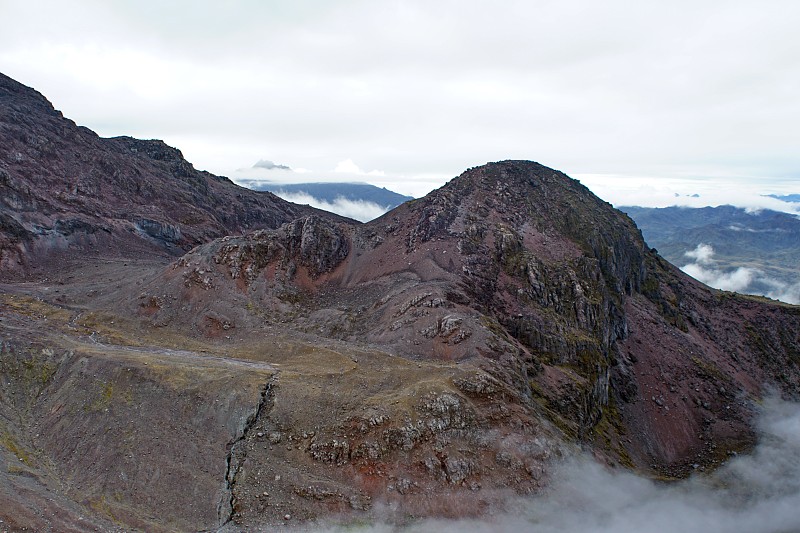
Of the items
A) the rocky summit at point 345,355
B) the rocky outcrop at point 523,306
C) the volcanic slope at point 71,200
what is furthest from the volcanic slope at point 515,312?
the volcanic slope at point 71,200

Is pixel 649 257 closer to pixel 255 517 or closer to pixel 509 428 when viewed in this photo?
pixel 509 428

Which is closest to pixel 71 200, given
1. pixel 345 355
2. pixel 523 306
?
pixel 345 355

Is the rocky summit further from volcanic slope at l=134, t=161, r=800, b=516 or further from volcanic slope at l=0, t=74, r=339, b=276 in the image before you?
volcanic slope at l=0, t=74, r=339, b=276

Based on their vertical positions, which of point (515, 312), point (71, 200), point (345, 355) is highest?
point (71, 200)

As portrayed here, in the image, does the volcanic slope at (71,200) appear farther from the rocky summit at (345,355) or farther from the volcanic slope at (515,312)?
the volcanic slope at (515,312)

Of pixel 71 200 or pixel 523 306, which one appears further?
pixel 71 200

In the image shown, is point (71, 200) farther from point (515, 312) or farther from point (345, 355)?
point (515, 312)
